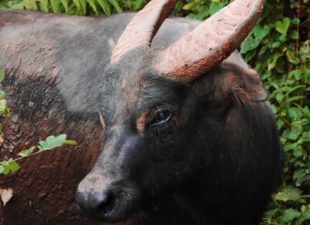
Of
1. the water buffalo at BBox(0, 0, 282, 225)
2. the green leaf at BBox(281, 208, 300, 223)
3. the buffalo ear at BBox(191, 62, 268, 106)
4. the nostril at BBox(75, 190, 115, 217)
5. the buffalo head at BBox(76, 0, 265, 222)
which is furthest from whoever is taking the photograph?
the green leaf at BBox(281, 208, 300, 223)

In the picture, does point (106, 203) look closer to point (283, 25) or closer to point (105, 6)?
point (283, 25)

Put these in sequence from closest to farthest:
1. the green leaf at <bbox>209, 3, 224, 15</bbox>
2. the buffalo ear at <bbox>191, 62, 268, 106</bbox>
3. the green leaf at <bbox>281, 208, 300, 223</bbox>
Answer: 1. the buffalo ear at <bbox>191, 62, 268, 106</bbox>
2. the green leaf at <bbox>281, 208, 300, 223</bbox>
3. the green leaf at <bbox>209, 3, 224, 15</bbox>

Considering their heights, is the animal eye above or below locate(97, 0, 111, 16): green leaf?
above

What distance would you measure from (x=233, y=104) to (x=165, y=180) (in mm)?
674

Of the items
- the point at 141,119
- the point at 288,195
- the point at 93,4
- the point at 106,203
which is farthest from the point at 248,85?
the point at 93,4

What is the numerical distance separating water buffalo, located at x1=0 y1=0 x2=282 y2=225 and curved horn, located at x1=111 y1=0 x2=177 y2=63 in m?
0.01

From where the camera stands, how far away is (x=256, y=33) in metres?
8.48

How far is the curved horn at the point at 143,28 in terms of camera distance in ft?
18.9

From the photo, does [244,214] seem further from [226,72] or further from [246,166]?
[226,72]

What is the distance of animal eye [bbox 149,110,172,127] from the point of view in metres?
5.46

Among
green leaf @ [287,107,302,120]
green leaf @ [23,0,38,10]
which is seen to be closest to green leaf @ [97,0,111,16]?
green leaf @ [23,0,38,10]

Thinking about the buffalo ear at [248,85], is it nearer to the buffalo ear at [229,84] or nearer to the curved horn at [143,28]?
the buffalo ear at [229,84]

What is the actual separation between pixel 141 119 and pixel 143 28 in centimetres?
74

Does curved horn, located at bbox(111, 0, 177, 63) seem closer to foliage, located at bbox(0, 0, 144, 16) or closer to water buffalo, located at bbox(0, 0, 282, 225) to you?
water buffalo, located at bbox(0, 0, 282, 225)
